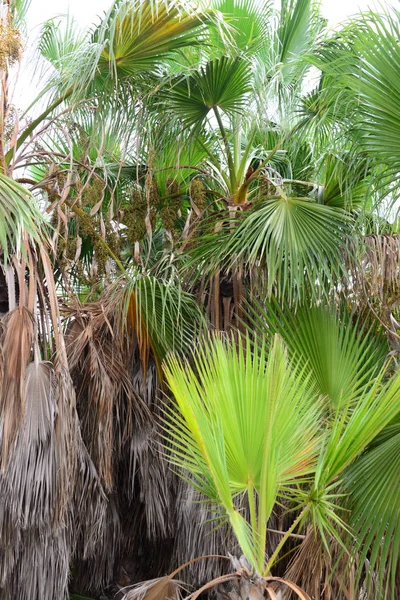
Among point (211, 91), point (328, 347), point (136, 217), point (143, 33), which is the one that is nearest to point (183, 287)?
point (136, 217)

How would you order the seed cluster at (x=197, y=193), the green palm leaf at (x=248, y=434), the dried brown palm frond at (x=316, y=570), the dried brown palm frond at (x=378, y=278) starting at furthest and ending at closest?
the seed cluster at (x=197, y=193) < the dried brown palm frond at (x=378, y=278) < the dried brown palm frond at (x=316, y=570) < the green palm leaf at (x=248, y=434)

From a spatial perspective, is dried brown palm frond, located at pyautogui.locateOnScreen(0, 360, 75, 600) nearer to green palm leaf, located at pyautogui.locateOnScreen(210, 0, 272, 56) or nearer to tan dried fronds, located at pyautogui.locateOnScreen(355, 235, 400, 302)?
tan dried fronds, located at pyautogui.locateOnScreen(355, 235, 400, 302)

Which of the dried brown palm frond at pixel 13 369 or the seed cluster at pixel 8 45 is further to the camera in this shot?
the seed cluster at pixel 8 45

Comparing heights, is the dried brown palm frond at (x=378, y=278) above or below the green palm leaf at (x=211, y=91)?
below

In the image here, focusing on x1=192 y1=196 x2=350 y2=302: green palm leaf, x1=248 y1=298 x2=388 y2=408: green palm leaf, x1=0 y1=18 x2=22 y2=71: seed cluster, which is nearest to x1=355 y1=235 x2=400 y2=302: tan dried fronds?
x1=192 y1=196 x2=350 y2=302: green palm leaf

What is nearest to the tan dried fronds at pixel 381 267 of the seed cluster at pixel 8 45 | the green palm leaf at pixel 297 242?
the green palm leaf at pixel 297 242

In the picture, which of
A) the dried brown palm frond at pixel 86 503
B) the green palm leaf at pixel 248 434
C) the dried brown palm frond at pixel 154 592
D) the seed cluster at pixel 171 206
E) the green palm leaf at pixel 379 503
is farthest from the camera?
the seed cluster at pixel 171 206

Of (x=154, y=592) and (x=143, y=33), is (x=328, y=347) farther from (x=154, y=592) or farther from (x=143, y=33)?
(x=143, y=33)

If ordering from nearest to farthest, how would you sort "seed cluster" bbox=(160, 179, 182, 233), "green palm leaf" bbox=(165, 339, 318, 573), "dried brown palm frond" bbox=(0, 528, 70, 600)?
"green palm leaf" bbox=(165, 339, 318, 573)
"dried brown palm frond" bbox=(0, 528, 70, 600)
"seed cluster" bbox=(160, 179, 182, 233)

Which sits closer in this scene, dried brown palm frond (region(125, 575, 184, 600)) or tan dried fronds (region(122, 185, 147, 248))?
dried brown palm frond (region(125, 575, 184, 600))

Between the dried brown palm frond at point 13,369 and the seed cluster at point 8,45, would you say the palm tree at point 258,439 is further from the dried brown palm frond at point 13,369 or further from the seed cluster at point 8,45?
the seed cluster at point 8,45

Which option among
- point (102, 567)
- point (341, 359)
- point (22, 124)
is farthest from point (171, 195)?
point (102, 567)

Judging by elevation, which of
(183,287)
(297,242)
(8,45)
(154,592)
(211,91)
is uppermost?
(8,45)

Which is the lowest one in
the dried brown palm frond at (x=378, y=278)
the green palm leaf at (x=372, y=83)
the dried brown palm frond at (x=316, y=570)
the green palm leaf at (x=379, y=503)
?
the dried brown palm frond at (x=316, y=570)
